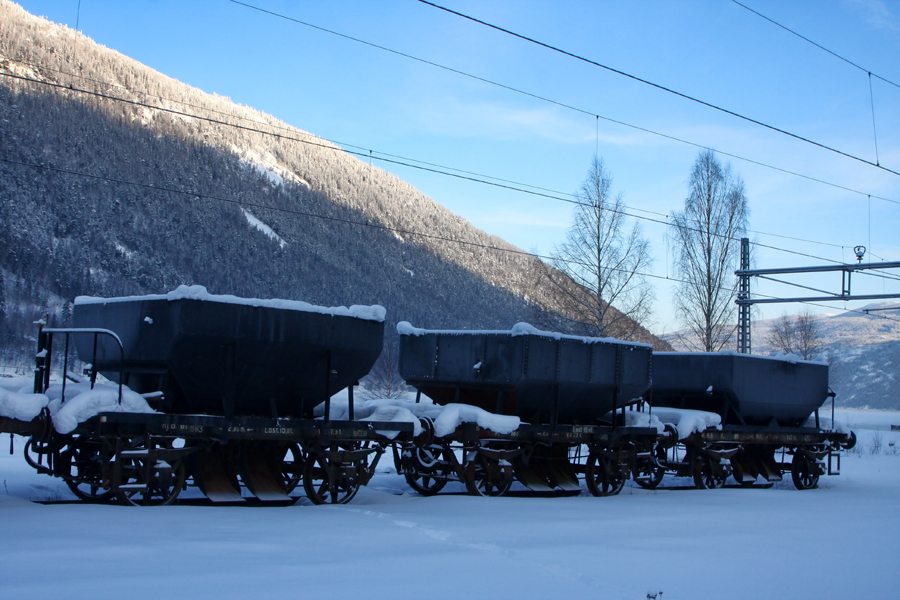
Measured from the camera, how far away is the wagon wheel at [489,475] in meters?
12.5

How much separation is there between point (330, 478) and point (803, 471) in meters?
11.7

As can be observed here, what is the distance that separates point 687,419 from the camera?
15.3 m

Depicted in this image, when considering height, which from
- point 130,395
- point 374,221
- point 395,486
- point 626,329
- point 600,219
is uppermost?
point 374,221

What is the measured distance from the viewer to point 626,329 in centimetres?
2919

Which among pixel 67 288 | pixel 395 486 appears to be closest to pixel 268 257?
pixel 67 288

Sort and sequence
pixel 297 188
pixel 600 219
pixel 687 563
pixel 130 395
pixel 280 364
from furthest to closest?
pixel 297 188 < pixel 600 219 < pixel 280 364 < pixel 130 395 < pixel 687 563

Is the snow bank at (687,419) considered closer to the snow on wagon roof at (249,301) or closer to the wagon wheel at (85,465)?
the snow on wagon roof at (249,301)

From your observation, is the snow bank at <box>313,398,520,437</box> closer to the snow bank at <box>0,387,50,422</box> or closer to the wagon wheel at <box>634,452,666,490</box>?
the wagon wheel at <box>634,452,666,490</box>

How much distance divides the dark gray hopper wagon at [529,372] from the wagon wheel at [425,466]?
3.40ft

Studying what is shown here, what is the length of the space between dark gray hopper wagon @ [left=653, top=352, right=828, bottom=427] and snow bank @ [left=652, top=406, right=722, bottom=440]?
0.68 m

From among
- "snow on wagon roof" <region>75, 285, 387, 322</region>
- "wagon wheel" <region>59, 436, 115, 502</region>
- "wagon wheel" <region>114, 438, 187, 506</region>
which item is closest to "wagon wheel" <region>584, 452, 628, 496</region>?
"snow on wagon roof" <region>75, 285, 387, 322</region>

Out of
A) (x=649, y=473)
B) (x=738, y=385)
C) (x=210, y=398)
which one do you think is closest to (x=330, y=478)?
(x=210, y=398)

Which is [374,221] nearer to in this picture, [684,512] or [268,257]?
[268,257]

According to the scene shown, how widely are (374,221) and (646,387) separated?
97652mm
